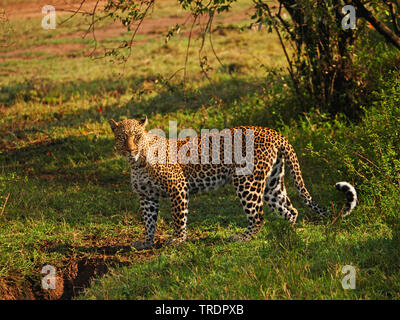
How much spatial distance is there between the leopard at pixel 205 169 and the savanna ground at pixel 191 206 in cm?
31

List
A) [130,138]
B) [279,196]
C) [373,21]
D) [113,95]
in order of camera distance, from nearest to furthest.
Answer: [130,138] → [279,196] → [373,21] → [113,95]

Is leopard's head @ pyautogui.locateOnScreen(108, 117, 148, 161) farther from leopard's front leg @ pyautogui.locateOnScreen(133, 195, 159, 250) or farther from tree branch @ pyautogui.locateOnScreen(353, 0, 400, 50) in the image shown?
Answer: tree branch @ pyautogui.locateOnScreen(353, 0, 400, 50)

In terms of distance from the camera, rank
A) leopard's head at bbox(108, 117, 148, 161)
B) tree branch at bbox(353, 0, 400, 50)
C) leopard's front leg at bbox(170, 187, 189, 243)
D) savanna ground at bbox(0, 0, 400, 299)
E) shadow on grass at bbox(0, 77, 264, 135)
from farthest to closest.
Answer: shadow on grass at bbox(0, 77, 264, 135) < tree branch at bbox(353, 0, 400, 50) < leopard's front leg at bbox(170, 187, 189, 243) < leopard's head at bbox(108, 117, 148, 161) < savanna ground at bbox(0, 0, 400, 299)

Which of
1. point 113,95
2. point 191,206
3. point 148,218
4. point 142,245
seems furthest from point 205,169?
point 113,95

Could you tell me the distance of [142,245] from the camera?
23.3 ft

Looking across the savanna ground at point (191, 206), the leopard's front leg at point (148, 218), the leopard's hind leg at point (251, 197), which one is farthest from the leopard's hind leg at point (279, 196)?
the leopard's front leg at point (148, 218)

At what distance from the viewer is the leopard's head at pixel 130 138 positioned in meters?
6.91

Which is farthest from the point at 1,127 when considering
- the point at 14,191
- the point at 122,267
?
the point at 122,267

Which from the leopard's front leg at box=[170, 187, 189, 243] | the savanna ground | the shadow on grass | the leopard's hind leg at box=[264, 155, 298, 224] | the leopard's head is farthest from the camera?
the shadow on grass

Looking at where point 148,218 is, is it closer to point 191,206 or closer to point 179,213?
point 179,213

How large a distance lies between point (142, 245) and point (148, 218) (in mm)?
346

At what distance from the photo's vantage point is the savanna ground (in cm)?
557

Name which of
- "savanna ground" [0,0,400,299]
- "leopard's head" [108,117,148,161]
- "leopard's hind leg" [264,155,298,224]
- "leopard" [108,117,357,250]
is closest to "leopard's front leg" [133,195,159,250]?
"leopard" [108,117,357,250]

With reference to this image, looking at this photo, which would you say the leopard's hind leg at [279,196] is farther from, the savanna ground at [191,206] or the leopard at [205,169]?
the savanna ground at [191,206]
